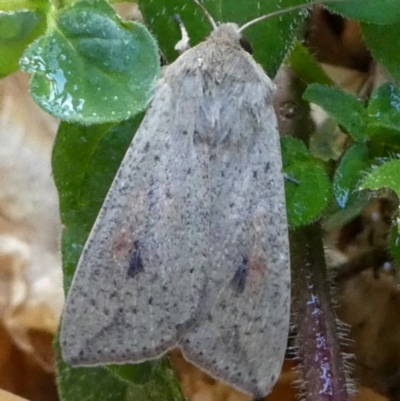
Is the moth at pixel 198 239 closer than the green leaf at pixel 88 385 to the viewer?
Yes

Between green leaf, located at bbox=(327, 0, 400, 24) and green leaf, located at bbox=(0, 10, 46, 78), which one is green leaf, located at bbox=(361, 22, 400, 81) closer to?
green leaf, located at bbox=(327, 0, 400, 24)

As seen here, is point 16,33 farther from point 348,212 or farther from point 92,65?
point 348,212

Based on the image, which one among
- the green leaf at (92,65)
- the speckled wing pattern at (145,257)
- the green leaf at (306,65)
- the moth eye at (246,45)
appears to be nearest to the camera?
the green leaf at (92,65)

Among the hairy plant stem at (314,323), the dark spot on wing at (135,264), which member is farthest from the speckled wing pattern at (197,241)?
the hairy plant stem at (314,323)

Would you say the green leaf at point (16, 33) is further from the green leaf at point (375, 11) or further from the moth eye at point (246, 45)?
the green leaf at point (375, 11)

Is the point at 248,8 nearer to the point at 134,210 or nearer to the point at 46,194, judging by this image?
the point at 134,210

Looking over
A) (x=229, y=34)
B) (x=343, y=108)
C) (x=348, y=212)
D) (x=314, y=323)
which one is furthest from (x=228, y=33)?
(x=314, y=323)

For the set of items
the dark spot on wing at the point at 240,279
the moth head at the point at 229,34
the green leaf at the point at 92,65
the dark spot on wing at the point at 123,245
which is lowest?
the dark spot on wing at the point at 240,279
